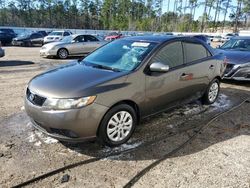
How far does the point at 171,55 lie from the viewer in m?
4.91

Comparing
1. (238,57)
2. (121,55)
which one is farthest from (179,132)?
(238,57)

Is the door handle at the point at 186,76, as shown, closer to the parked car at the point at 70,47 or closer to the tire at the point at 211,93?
the tire at the point at 211,93

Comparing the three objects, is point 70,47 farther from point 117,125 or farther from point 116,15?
point 116,15

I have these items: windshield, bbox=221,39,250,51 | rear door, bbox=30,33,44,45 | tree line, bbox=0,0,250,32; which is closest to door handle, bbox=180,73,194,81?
windshield, bbox=221,39,250,51

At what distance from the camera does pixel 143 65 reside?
4332mm

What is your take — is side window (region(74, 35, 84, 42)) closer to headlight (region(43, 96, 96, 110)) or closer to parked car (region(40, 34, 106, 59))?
parked car (region(40, 34, 106, 59))

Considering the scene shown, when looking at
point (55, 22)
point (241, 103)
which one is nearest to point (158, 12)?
point (55, 22)

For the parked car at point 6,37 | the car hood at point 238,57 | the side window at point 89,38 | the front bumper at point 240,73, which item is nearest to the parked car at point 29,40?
the parked car at point 6,37

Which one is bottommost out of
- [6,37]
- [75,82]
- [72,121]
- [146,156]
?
[146,156]

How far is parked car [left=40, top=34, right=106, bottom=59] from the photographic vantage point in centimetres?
1442

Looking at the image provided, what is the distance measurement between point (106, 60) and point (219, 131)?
7.70ft

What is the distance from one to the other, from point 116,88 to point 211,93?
3.10 metres

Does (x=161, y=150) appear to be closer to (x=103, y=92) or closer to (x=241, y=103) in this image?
(x=103, y=92)

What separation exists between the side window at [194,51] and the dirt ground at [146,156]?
3.84 feet
